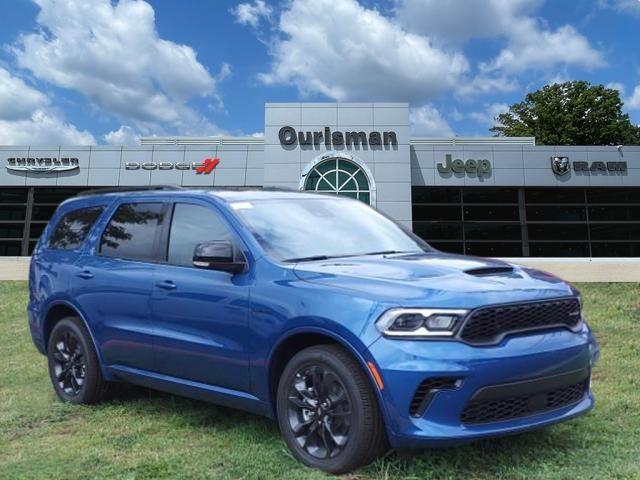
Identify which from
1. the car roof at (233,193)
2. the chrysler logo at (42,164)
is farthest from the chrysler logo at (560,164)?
the car roof at (233,193)

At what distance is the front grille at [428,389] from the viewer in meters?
3.33

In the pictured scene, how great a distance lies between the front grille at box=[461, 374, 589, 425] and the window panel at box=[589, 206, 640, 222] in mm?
34912

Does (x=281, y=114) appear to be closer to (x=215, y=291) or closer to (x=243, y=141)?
(x=243, y=141)

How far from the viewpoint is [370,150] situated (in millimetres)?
32969

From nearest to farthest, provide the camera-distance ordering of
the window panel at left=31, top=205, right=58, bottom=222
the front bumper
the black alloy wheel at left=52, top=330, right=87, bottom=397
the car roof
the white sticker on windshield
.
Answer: the front bumper < the white sticker on windshield < the car roof < the black alloy wheel at left=52, top=330, right=87, bottom=397 < the window panel at left=31, top=205, right=58, bottom=222

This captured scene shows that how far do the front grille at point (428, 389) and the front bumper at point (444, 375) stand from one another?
0.02 metres

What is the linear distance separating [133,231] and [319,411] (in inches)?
97.0

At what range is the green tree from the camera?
5312 centimetres

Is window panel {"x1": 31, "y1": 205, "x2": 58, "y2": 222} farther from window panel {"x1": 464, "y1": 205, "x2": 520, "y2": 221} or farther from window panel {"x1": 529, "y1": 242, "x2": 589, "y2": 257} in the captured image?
window panel {"x1": 529, "y1": 242, "x2": 589, "y2": 257}

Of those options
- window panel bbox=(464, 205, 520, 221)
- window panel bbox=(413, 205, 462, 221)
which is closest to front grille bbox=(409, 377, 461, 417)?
window panel bbox=(413, 205, 462, 221)

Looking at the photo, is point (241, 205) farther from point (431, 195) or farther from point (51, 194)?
point (51, 194)

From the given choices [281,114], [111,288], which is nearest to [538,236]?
[281,114]

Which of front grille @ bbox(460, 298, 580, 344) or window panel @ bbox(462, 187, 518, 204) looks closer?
front grille @ bbox(460, 298, 580, 344)

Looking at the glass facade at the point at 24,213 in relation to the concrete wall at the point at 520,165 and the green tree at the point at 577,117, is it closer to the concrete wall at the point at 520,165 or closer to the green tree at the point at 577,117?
the concrete wall at the point at 520,165
